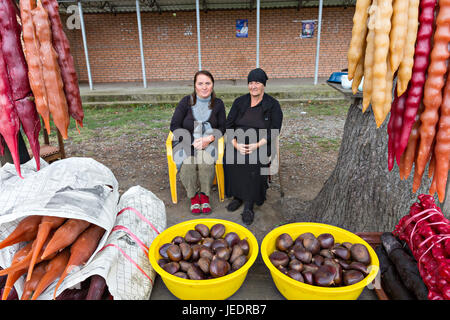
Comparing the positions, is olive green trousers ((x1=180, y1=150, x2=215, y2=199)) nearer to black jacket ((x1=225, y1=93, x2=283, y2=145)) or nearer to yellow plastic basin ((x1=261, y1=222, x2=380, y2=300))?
black jacket ((x1=225, y1=93, x2=283, y2=145))

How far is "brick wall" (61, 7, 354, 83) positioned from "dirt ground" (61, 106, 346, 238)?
508 cm

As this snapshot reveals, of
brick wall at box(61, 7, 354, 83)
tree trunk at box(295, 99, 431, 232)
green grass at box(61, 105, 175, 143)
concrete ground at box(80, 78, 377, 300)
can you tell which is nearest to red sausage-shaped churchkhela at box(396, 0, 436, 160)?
tree trunk at box(295, 99, 431, 232)

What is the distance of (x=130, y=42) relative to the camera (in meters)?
11.9

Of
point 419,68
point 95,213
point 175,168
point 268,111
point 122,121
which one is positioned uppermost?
point 419,68

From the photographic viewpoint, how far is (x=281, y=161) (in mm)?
5289

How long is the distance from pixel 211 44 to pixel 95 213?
11.5m

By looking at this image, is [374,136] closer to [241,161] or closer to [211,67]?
[241,161]

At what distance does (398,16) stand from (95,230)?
159cm

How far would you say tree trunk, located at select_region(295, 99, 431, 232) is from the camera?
2344mm

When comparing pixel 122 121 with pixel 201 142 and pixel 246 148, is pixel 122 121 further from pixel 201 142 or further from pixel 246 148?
pixel 246 148

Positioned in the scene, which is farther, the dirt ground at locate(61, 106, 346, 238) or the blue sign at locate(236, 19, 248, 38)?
the blue sign at locate(236, 19, 248, 38)

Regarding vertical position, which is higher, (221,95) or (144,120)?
(221,95)

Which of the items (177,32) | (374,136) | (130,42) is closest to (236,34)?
(177,32)

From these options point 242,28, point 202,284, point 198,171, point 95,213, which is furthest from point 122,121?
point 202,284
